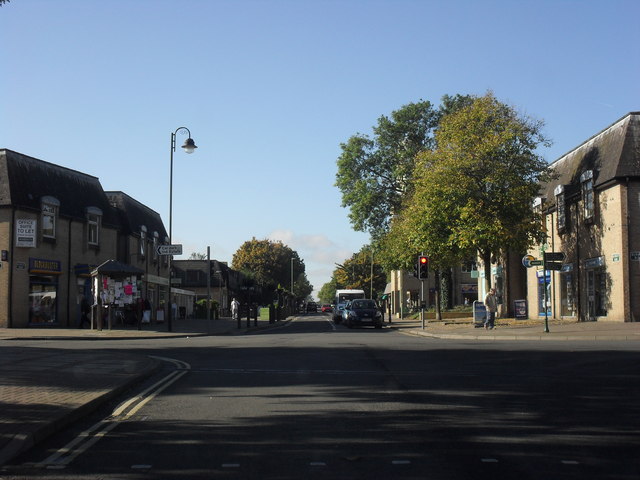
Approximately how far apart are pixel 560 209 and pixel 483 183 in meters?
4.55

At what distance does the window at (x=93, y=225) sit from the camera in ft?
130

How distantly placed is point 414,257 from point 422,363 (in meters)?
30.4

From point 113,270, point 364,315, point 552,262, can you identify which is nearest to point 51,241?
point 113,270

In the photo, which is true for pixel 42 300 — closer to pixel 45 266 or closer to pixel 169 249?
pixel 45 266

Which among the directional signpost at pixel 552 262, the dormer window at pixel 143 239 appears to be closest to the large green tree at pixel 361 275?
the dormer window at pixel 143 239

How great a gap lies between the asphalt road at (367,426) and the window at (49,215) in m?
23.7

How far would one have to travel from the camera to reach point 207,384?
39.0ft

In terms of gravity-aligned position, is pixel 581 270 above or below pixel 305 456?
above

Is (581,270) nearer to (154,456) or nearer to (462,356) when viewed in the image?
(462,356)

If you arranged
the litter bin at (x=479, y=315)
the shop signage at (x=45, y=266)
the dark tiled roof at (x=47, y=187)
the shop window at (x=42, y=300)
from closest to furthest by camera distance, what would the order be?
the litter bin at (x=479, y=315) < the dark tiled roof at (x=47, y=187) < the shop signage at (x=45, y=266) < the shop window at (x=42, y=300)

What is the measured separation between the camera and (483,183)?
3425 centimetres

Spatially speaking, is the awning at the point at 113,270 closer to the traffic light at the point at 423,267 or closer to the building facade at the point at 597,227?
the traffic light at the point at 423,267

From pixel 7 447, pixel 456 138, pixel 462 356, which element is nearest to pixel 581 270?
pixel 456 138

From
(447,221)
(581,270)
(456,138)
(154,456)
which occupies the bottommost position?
(154,456)
